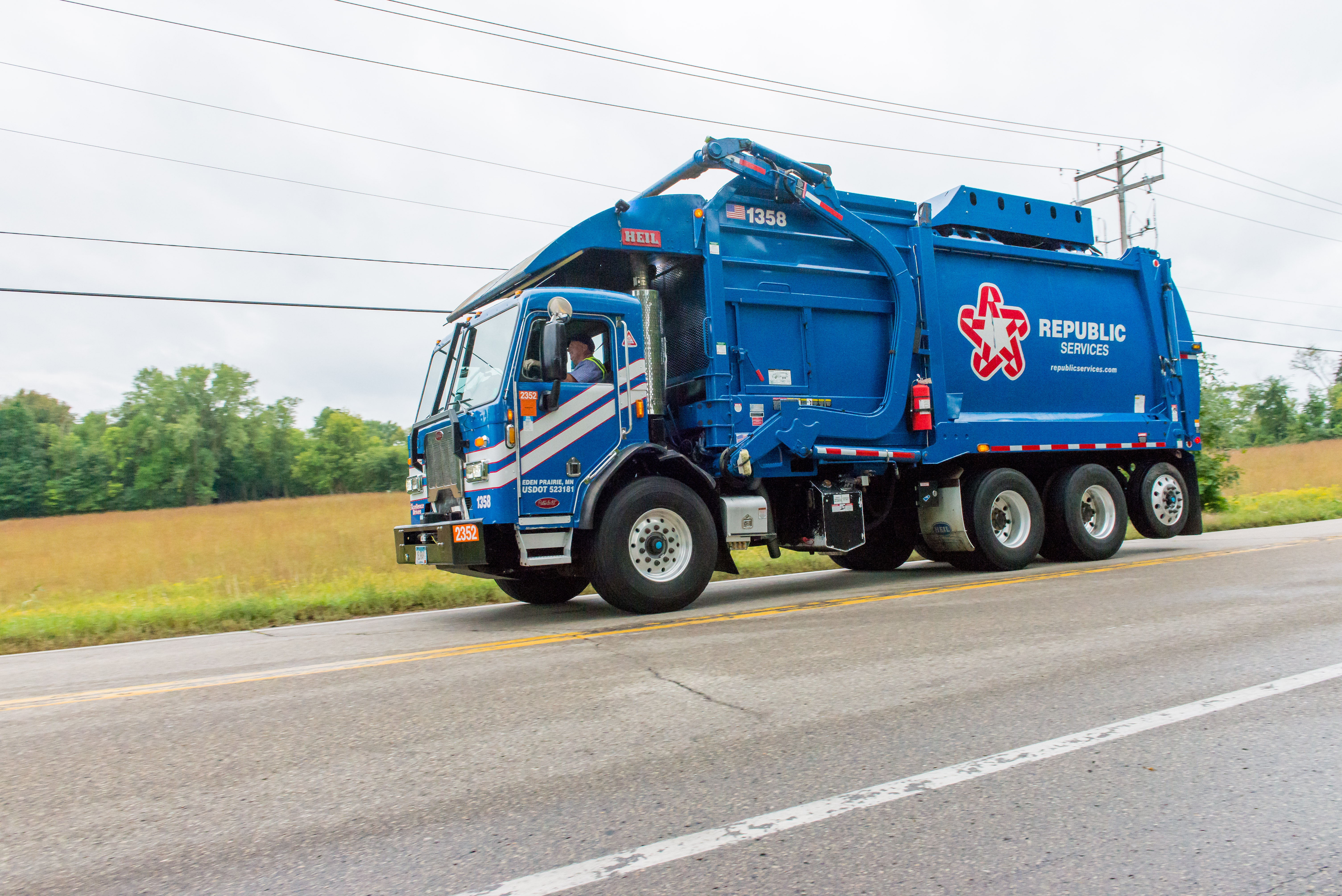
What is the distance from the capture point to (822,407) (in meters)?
9.42

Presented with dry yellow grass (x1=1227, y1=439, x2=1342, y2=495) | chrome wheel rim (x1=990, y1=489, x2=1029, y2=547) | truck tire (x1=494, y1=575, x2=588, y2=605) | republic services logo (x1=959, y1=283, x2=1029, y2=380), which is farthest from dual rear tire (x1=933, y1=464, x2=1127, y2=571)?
dry yellow grass (x1=1227, y1=439, x2=1342, y2=495)

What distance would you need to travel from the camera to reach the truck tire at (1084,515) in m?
11.0

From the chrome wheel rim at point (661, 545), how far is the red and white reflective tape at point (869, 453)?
76.9 inches

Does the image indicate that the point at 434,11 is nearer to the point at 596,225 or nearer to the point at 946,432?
the point at 596,225

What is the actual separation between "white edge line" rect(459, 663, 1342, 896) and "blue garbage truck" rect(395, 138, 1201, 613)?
4.40 meters

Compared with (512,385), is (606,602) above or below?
below

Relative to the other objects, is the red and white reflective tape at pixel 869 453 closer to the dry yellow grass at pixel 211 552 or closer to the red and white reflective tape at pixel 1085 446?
the red and white reflective tape at pixel 1085 446

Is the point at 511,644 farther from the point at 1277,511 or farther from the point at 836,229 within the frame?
the point at 1277,511

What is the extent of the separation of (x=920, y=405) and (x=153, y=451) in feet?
215

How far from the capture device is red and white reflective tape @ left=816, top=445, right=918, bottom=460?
9.41 metres

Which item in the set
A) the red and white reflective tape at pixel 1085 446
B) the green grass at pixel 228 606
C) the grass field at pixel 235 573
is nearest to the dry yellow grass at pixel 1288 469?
the grass field at pixel 235 573

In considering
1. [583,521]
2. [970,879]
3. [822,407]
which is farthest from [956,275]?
[970,879]

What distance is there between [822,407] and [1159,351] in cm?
572

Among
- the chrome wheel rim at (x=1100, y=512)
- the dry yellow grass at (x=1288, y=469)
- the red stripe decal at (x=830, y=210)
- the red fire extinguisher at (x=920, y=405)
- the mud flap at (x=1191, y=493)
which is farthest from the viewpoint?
the dry yellow grass at (x=1288, y=469)
